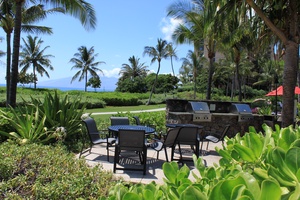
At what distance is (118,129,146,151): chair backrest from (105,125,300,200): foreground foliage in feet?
12.5

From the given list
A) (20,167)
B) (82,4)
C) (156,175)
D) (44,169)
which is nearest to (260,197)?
(44,169)

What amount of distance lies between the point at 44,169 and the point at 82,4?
9876 millimetres

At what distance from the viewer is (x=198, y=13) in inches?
710

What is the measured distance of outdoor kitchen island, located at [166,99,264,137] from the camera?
9.39m

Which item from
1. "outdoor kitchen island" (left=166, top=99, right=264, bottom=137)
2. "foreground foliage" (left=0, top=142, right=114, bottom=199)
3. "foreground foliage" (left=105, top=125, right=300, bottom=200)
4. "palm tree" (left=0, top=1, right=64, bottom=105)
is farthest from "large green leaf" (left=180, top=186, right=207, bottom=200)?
"palm tree" (left=0, top=1, right=64, bottom=105)

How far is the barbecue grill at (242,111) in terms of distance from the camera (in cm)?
991

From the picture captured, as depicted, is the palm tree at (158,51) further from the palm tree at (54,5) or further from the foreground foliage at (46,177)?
the foreground foliage at (46,177)

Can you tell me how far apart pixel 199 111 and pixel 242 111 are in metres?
1.75

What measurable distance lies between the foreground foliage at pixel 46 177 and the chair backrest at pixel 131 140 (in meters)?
1.27

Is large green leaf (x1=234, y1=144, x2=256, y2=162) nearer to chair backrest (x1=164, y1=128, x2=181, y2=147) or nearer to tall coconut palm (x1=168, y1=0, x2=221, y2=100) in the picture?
chair backrest (x1=164, y1=128, x2=181, y2=147)

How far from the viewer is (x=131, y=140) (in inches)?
208

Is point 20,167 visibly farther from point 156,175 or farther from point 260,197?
point 260,197

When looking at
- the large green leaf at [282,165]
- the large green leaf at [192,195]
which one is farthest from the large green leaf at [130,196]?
the large green leaf at [282,165]

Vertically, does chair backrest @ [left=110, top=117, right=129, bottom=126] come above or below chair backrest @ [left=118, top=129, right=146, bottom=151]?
above
